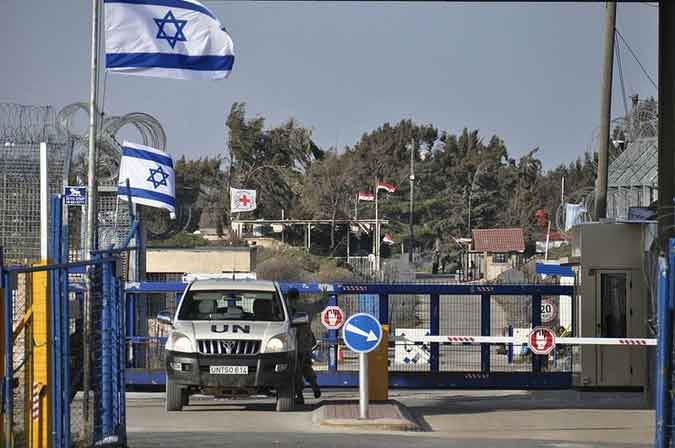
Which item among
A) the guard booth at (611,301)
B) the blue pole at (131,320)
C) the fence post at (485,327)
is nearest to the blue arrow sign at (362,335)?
the fence post at (485,327)

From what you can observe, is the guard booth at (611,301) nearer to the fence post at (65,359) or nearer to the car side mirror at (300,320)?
the car side mirror at (300,320)

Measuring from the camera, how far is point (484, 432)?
1711 centimetres

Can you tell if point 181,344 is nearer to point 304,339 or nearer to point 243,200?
point 304,339

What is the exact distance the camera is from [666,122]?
2077cm

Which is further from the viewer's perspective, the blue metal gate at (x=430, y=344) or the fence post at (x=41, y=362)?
the blue metal gate at (x=430, y=344)

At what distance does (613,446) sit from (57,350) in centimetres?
712

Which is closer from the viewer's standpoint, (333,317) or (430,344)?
(430,344)

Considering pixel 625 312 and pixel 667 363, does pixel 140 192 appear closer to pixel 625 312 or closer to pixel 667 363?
pixel 625 312

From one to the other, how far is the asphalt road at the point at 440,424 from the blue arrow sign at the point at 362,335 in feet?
3.65

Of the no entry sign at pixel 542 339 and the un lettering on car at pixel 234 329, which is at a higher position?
the un lettering on car at pixel 234 329

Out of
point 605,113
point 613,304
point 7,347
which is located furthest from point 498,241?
point 7,347

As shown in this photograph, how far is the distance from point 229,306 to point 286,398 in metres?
1.61

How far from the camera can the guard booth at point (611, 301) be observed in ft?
72.0

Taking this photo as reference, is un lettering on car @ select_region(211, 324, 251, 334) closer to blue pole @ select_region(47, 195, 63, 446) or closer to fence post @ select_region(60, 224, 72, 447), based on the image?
fence post @ select_region(60, 224, 72, 447)
